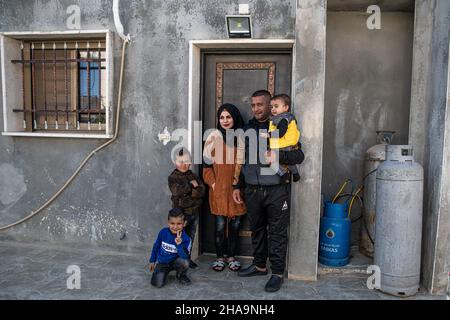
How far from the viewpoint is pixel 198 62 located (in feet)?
16.7

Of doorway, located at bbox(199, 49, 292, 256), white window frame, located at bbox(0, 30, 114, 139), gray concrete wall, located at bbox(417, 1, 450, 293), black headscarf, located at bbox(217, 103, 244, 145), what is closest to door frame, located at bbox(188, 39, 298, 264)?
doorway, located at bbox(199, 49, 292, 256)

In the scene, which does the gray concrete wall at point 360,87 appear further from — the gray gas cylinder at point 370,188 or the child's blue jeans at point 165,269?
the child's blue jeans at point 165,269

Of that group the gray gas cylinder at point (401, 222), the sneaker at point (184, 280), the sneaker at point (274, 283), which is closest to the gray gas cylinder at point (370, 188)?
the gray gas cylinder at point (401, 222)

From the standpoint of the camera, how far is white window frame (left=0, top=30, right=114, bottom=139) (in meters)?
5.11

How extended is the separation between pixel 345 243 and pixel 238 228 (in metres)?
1.28

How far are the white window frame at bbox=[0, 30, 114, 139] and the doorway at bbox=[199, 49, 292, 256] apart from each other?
3.95 ft

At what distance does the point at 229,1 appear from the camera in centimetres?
480

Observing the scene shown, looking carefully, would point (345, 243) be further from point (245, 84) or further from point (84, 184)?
point (84, 184)

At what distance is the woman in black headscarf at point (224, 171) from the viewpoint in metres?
4.69

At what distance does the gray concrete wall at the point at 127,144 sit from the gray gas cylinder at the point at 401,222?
6.54ft

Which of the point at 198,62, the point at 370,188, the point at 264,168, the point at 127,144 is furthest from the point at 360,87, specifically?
the point at 127,144

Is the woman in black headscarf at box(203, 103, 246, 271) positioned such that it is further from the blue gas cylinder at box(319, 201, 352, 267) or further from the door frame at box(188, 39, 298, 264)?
the blue gas cylinder at box(319, 201, 352, 267)

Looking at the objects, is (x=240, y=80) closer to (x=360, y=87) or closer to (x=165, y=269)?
(x=360, y=87)

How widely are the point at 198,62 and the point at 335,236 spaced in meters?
2.76
